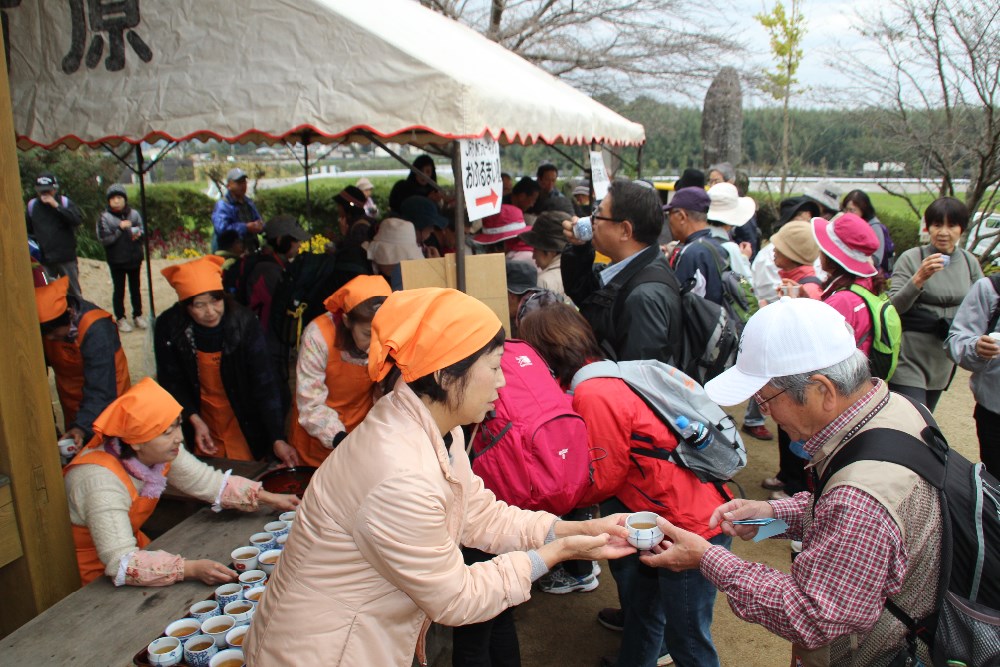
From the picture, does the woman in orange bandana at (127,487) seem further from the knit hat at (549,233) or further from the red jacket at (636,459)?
the knit hat at (549,233)

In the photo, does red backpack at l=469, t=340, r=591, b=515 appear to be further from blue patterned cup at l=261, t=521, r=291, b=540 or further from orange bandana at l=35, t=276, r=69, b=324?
orange bandana at l=35, t=276, r=69, b=324

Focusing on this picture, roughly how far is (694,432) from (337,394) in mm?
1954

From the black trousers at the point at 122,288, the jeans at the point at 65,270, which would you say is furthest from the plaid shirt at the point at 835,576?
the black trousers at the point at 122,288

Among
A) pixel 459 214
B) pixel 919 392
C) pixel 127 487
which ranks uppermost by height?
pixel 459 214

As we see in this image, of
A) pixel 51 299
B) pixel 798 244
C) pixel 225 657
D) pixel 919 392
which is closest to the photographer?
pixel 225 657

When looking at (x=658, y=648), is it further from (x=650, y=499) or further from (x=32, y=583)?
(x=32, y=583)

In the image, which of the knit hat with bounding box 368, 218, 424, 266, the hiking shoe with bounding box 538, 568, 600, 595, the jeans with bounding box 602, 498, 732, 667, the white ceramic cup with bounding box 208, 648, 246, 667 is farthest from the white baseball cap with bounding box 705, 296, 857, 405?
the knit hat with bounding box 368, 218, 424, 266

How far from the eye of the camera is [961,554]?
1.57 meters

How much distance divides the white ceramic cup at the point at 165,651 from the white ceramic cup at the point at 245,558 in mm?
419

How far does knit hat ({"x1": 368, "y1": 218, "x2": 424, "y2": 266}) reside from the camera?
18.3 ft

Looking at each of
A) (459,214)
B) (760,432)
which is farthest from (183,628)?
(760,432)

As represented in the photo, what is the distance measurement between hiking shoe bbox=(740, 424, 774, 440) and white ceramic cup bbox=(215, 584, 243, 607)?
15.5 feet

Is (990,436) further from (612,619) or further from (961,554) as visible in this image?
(961,554)

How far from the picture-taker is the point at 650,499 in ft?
8.30
